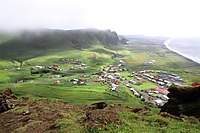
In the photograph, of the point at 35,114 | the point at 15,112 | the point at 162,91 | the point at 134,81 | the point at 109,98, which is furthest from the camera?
the point at 134,81

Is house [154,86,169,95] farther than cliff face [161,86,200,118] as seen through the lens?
Yes

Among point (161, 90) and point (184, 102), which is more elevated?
point (184, 102)

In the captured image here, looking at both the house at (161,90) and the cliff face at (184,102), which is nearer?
the cliff face at (184,102)

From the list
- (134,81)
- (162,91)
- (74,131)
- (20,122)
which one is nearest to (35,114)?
(20,122)

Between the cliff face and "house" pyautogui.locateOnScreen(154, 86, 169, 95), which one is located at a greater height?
the cliff face

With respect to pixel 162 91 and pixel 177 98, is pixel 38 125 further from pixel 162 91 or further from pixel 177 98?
pixel 162 91

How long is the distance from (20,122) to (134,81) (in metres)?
137

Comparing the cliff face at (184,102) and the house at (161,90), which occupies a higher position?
the cliff face at (184,102)

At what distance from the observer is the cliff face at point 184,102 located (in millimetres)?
45844

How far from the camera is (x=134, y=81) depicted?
180 meters

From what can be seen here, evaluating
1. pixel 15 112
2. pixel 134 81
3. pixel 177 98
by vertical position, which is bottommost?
pixel 134 81

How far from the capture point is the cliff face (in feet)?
150

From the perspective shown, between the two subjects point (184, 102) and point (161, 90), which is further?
point (161, 90)

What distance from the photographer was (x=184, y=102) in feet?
162
